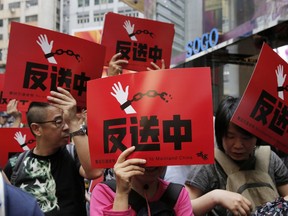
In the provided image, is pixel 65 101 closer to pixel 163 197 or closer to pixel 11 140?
pixel 163 197

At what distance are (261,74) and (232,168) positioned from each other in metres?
0.48

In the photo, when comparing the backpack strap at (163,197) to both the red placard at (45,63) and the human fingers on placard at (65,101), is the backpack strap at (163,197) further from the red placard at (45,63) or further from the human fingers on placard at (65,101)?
the red placard at (45,63)

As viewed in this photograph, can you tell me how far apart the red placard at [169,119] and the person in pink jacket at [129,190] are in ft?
0.22

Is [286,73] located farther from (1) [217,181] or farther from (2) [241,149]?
(1) [217,181]

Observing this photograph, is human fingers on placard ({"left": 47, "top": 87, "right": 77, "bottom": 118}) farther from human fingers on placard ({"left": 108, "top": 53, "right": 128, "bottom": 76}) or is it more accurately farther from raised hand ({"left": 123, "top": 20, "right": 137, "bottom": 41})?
raised hand ({"left": 123, "top": 20, "right": 137, "bottom": 41})

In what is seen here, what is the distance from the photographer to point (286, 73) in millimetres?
2215

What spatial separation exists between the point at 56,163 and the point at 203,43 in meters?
5.86

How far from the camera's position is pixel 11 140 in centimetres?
354

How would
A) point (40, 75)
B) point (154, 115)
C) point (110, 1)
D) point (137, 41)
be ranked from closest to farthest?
point (154, 115), point (40, 75), point (137, 41), point (110, 1)

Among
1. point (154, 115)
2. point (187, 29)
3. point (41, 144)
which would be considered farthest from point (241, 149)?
point (187, 29)

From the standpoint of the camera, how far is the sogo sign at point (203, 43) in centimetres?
762

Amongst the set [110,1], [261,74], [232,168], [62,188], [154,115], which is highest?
[110,1]

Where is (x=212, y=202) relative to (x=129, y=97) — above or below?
below

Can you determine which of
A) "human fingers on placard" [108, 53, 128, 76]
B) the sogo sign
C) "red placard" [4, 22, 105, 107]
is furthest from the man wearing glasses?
the sogo sign
